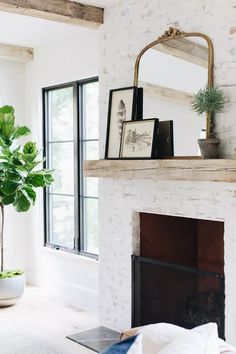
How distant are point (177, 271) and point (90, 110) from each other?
207 cm

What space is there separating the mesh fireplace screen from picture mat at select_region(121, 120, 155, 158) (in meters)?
0.82

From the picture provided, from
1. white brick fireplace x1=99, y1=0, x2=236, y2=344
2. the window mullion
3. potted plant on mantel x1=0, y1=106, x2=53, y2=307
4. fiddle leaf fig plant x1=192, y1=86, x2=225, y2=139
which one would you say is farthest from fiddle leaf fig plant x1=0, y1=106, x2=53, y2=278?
fiddle leaf fig plant x1=192, y1=86, x2=225, y2=139

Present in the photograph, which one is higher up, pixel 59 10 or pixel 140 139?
pixel 59 10

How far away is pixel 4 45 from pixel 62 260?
2.35m

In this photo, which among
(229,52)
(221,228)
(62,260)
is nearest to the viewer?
(229,52)

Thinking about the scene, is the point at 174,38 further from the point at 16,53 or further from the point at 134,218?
the point at 16,53

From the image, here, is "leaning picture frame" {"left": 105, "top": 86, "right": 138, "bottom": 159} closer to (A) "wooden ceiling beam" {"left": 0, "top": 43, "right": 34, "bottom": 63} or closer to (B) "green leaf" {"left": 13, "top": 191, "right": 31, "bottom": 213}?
(B) "green leaf" {"left": 13, "top": 191, "right": 31, "bottom": 213}

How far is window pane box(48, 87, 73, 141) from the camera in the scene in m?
5.33

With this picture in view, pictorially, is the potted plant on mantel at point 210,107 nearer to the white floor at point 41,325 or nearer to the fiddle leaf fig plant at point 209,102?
the fiddle leaf fig plant at point 209,102

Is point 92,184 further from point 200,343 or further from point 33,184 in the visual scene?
point 200,343

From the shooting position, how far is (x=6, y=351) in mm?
3762

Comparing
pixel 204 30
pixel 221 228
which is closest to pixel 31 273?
pixel 221 228

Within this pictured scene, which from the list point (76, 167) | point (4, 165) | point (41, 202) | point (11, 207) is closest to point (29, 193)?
point (4, 165)

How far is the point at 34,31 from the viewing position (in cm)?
497
